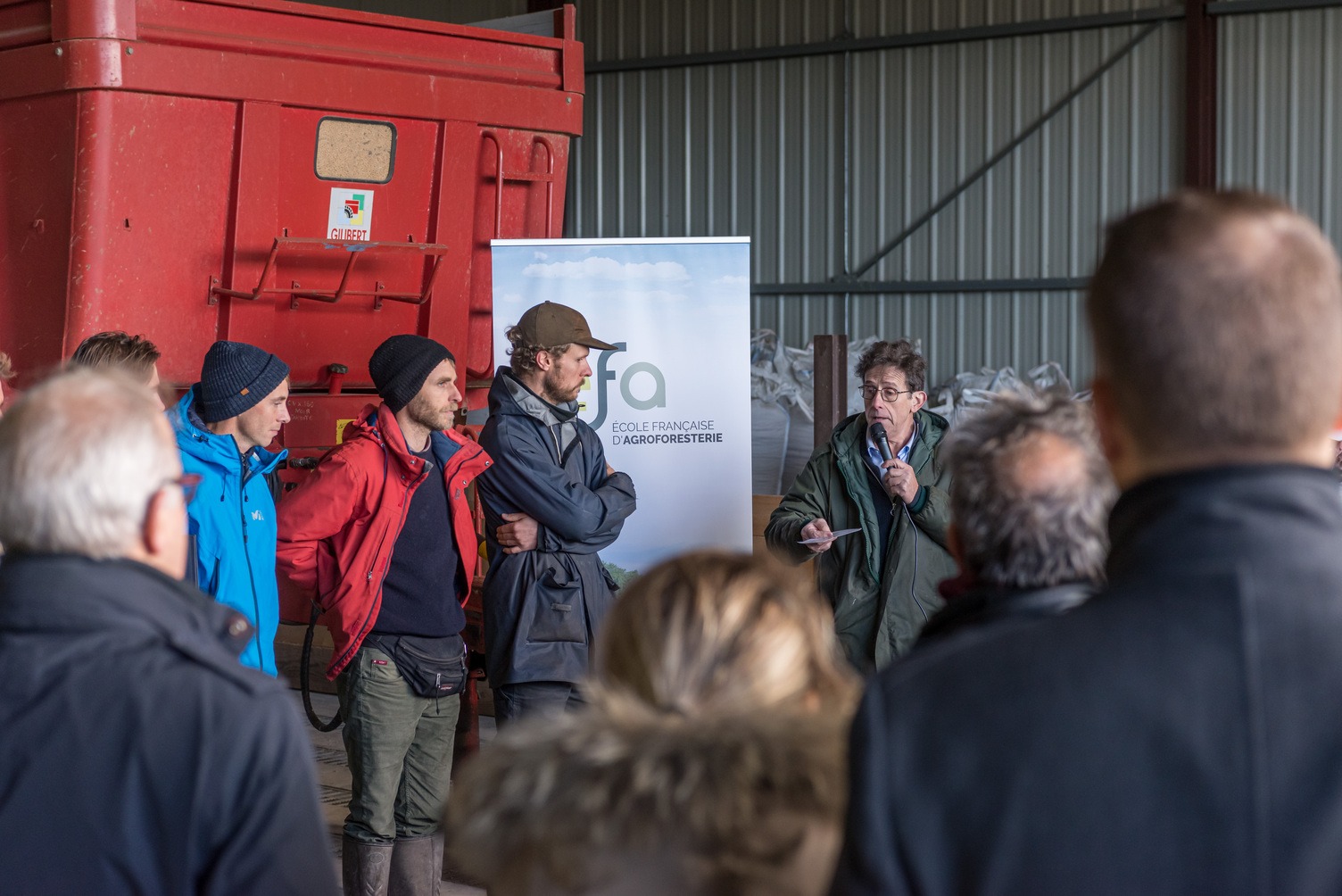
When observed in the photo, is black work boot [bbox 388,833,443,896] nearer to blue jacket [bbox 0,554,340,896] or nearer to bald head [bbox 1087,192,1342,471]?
blue jacket [bbox 0,554,340,896]

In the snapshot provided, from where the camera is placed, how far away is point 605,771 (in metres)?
1.21

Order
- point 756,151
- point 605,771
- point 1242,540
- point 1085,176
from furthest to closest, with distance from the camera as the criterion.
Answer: point 756,151 → point 1085,176 → point 605,771 → point 1242,540

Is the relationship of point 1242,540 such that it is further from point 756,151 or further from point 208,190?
point 756,151

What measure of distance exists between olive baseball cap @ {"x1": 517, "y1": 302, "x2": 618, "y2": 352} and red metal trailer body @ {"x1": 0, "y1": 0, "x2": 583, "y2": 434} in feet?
5.94

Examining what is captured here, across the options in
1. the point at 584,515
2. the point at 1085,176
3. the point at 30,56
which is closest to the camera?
the point at 584,515

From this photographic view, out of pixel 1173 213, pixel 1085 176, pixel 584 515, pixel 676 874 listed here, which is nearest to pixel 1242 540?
pixel 1173 213

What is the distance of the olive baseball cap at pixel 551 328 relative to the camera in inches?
151

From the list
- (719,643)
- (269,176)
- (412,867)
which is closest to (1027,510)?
(719,643)

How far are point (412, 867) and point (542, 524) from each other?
1.09 m

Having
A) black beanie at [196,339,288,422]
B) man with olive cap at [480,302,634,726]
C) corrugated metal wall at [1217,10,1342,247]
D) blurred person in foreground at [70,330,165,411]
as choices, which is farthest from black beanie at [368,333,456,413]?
corrugated metal wall at [1217,10,1342,247]

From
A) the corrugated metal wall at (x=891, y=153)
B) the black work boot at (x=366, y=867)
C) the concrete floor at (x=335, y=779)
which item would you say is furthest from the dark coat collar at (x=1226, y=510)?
the corrugated metal wall at (x=891, y=153)

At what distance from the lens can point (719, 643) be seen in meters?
1.27

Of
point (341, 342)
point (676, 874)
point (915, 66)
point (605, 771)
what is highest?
point (915, 66)

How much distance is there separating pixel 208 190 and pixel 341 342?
0.83 meters
